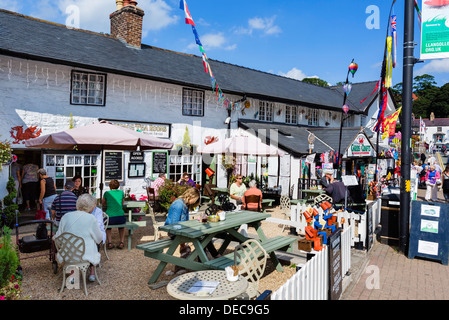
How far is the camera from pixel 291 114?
19.1m

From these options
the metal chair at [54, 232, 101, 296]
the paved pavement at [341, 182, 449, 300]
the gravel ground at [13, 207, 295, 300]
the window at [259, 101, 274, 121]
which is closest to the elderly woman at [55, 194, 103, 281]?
the metal chair at [54, 232, 101, 296]

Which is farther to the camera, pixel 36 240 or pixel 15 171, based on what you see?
pixel 15 171

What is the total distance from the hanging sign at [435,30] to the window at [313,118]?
13.6 meters

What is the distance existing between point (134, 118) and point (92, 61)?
239 centimetres

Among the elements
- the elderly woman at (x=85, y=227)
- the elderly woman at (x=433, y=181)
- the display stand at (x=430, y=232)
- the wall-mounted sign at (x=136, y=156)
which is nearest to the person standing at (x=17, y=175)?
the wall-mounted sign at (x=136, y=156)

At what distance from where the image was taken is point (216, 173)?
14.8 m

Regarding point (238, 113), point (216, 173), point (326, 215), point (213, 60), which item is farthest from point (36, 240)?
point (213, 60)

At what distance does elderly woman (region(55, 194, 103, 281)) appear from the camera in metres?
4.62

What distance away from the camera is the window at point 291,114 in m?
18.8

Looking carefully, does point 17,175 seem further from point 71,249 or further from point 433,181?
point 433,181

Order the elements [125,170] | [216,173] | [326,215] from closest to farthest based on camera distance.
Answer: [326,215]
[125,170]
[216,173]

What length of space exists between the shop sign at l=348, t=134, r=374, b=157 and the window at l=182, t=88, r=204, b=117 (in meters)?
7.52

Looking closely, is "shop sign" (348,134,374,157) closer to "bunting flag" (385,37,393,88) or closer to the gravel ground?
"bunting flag" (385,37,393,88)

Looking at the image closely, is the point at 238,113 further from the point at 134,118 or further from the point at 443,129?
the point at 443,129
